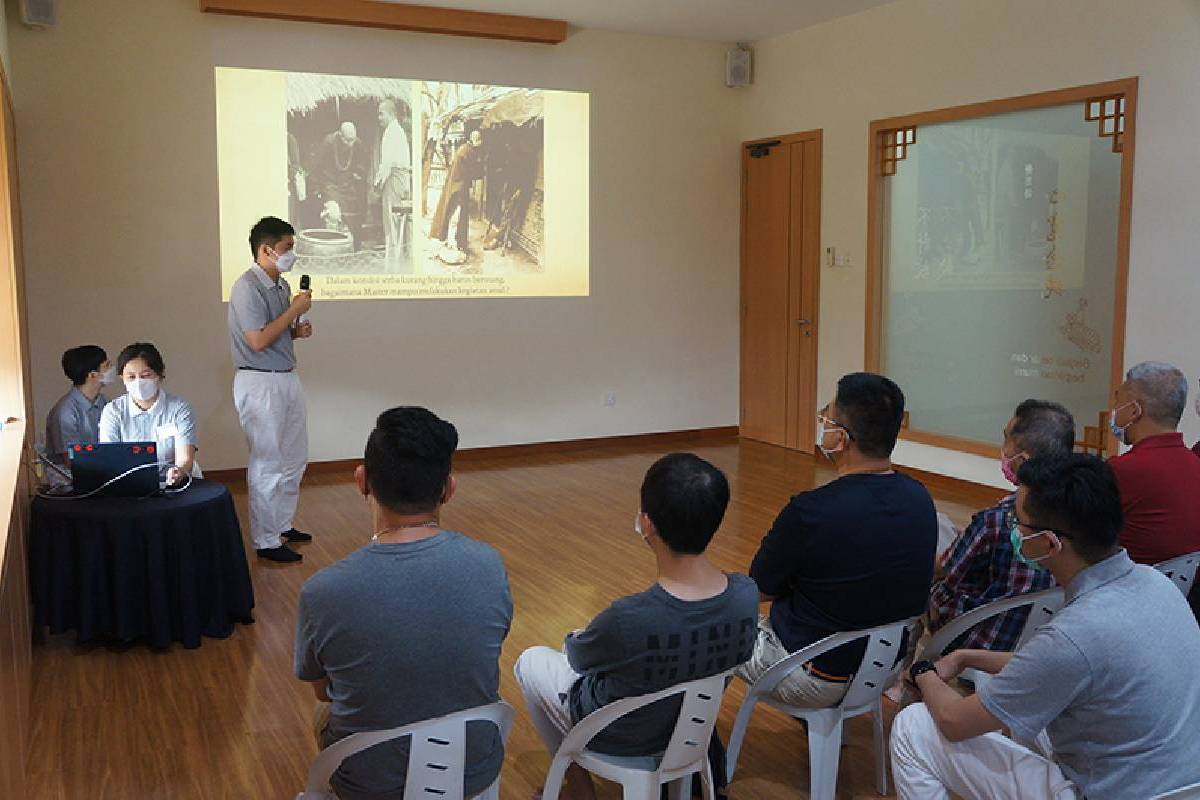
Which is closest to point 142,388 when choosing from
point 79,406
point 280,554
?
point 79,406

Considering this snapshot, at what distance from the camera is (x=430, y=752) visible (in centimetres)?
205

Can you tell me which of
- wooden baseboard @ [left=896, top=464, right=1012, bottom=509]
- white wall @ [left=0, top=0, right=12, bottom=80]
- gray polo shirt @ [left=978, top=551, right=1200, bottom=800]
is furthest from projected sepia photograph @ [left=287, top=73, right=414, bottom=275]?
gray polo shirt @ [left=978, top=551, right=1200, bottom=800]

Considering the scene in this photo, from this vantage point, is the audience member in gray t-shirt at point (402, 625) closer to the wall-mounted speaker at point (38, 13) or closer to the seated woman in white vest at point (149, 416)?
the seated woman in white vest at point (149, 416)

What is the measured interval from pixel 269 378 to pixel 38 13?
9.95 ft

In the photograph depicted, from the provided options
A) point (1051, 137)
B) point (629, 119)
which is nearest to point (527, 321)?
point (629, 119)

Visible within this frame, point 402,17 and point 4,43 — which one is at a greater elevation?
point 402,17

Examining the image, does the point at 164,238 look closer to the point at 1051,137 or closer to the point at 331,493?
the point at 331,493

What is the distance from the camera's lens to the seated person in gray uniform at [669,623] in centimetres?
224

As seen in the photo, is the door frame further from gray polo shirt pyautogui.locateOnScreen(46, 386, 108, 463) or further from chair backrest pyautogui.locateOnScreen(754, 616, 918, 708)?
chair backrest pyautogui.locateOnScreen(754, 616, 918, 708)

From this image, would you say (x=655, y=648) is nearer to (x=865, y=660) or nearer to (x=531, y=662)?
(x=531, y=662)

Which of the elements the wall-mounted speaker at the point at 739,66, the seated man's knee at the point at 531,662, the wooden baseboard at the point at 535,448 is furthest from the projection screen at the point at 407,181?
the seated man's knee at the point at 531,662

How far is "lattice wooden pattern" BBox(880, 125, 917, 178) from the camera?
7258 mm

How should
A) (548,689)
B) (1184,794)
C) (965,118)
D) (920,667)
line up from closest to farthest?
(1184,794) < (548,689) < (920,667) < (965,118)

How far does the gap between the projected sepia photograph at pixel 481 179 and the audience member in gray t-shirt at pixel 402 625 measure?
19.2 ft
